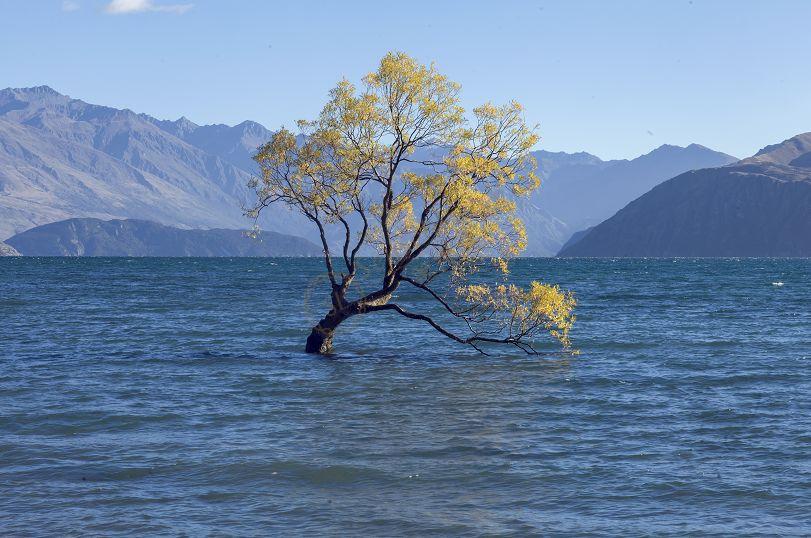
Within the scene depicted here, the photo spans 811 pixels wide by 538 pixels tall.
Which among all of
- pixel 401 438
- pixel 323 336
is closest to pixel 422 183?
pixel 323 336

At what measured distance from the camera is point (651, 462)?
72.3 ft

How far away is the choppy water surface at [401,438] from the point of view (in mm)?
18016

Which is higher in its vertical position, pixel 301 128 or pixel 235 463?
pixel 301 128

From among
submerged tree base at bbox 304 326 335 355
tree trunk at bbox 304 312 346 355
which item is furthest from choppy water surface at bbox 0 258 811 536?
tree trunk at bbox 304 312 346 355

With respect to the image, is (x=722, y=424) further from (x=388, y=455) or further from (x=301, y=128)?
(x=301, y=128)

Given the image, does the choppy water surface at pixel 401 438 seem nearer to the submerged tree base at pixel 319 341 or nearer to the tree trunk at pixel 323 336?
the submerged tree base at pixel 319 341

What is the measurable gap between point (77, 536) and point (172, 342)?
112 feet

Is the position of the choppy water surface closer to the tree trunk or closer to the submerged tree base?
the submerged tree base

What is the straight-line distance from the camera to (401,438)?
24.8 meters

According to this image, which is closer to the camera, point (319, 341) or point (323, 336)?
point (323, 336)

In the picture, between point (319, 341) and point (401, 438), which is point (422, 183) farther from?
point (401, 438)

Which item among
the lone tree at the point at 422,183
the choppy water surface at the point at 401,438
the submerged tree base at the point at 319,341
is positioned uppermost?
the lone tree at the point at 422,183

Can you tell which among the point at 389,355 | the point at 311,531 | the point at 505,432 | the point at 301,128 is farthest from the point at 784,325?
the point at 311,531

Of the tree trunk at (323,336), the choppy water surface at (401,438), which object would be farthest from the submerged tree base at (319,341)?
the choppy water surface at (401,438)
